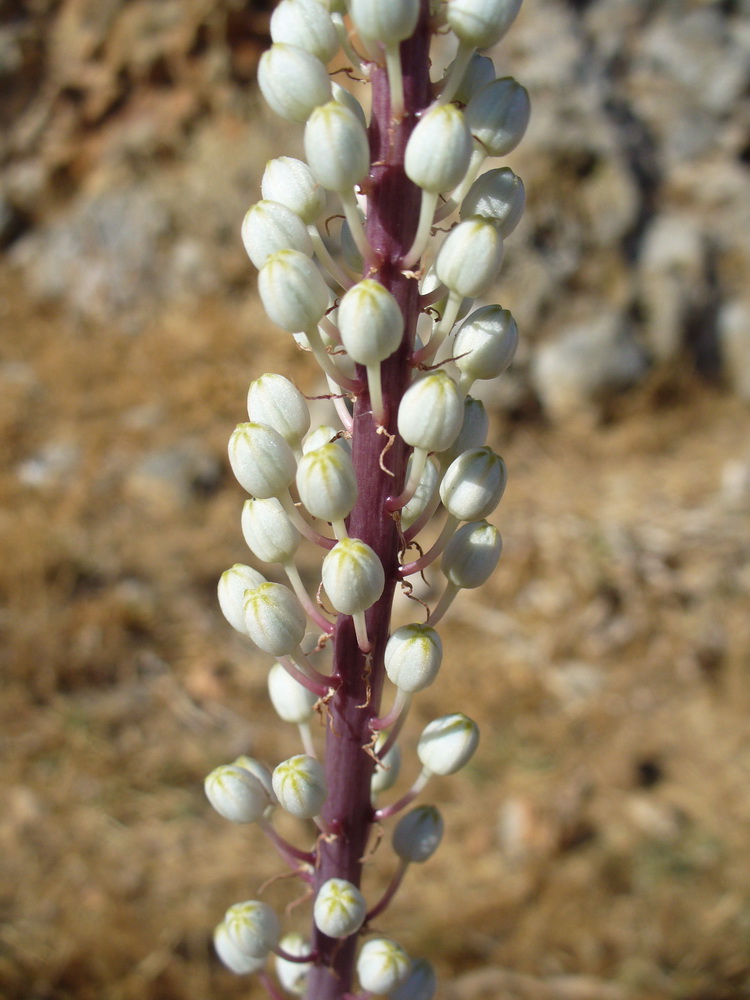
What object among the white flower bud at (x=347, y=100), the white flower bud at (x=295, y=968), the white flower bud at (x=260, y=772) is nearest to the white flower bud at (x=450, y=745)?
the white flower bud at (x=260, y=772)

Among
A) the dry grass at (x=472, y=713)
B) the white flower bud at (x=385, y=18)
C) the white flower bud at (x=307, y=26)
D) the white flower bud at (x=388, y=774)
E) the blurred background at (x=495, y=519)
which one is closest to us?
the white flower bud at (x=385, y=18)

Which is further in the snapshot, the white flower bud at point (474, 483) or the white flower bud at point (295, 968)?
the white flower bud at point (295, 968)

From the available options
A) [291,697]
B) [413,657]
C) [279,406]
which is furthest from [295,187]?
[291,697]

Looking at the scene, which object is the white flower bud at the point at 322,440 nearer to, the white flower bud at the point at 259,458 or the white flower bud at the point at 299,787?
the white flower bud at the point at 259,458

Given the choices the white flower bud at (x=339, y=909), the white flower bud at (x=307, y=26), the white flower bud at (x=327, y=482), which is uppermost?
the white flower bud at (x=307, y=26)

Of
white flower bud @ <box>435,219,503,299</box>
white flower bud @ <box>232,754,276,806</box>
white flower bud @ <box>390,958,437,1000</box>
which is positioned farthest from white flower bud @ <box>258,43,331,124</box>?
white flower bud @ <box>390,958,437,1000</box>

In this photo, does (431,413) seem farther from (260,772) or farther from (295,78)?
(260,772)

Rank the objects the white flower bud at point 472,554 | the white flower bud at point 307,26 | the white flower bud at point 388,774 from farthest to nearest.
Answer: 1. the white flower bud at point 388,774
2. the white flower bud at point 472,554
3. the white flower bud at point 307,26
